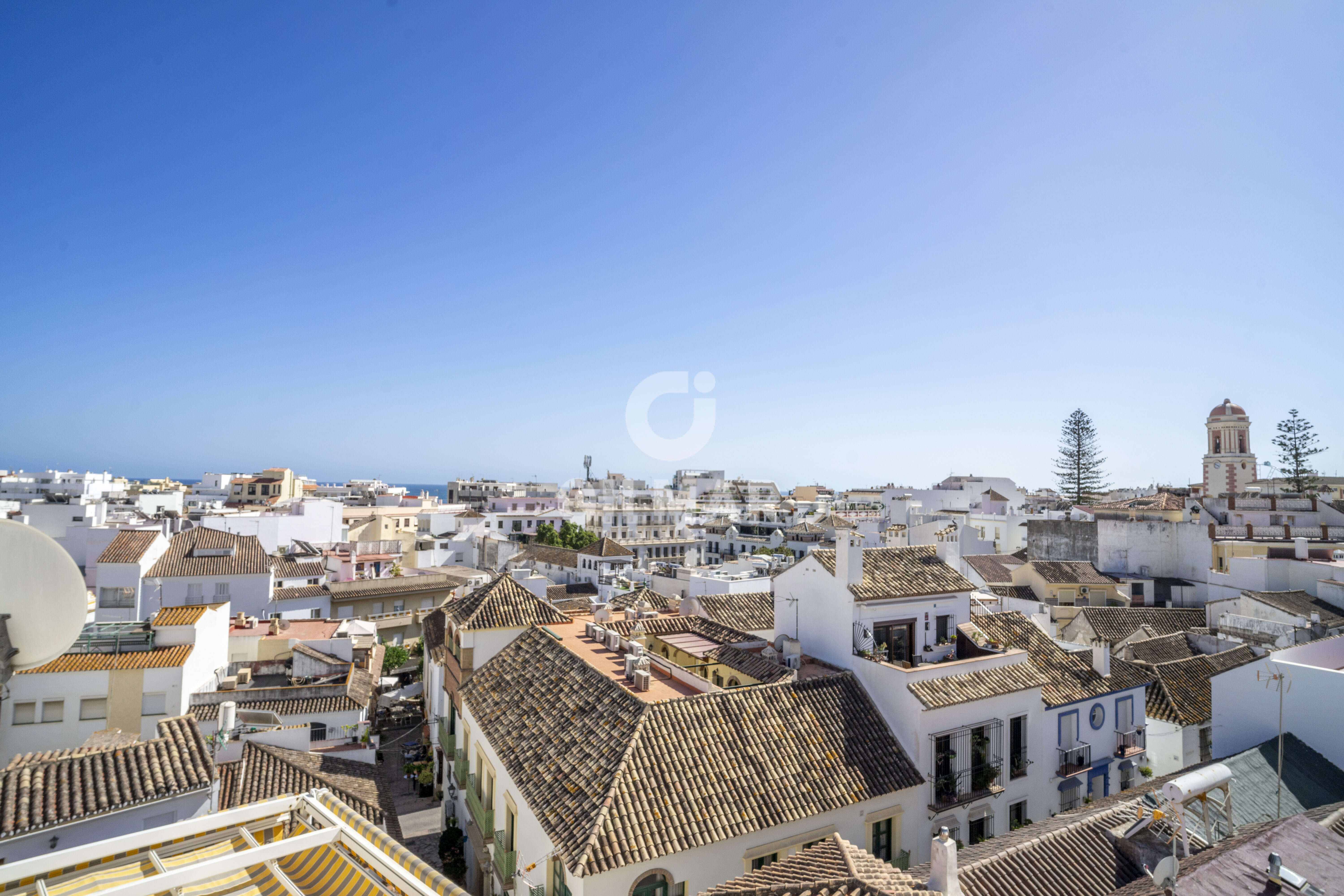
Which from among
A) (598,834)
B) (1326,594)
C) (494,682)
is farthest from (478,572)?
(1326,594)

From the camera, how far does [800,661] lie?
1556 centimetres

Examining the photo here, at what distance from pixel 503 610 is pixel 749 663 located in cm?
653

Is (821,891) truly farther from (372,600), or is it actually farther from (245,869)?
(372,600)

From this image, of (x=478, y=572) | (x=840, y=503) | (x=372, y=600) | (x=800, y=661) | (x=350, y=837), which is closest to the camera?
(x=350, y=837)

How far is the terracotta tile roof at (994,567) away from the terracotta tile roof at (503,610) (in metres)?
24.2

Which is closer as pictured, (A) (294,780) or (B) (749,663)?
(A) (294,780)

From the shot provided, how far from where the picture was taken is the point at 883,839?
12023 mm

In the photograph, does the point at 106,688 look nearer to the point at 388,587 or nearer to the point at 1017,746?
the point at 1017,746

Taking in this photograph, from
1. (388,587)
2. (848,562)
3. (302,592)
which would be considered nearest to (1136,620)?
(848,562)

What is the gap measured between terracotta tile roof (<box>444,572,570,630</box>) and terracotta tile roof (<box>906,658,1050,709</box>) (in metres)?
9.70

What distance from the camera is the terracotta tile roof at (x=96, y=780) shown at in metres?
10.0

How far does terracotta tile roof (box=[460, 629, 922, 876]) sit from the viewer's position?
988 centimetres

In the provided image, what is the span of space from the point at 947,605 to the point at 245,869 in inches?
587

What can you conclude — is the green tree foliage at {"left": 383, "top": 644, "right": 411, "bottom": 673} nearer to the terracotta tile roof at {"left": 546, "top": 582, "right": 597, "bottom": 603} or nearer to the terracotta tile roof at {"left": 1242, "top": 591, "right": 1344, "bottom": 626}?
the terracotta tile roof at {"left": 546, "top": 582, "right": 597, "bottom": 603}
